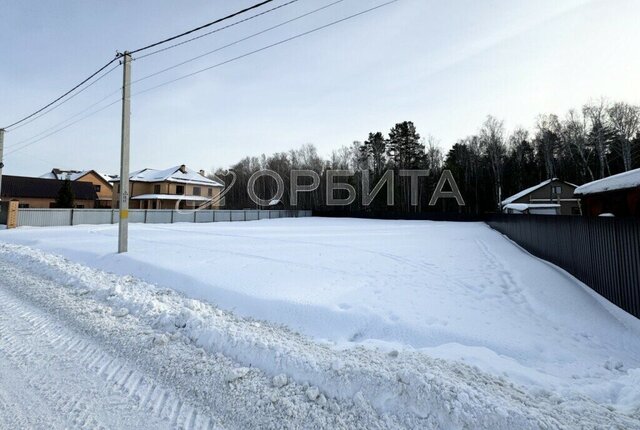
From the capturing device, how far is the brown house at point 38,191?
35.5m

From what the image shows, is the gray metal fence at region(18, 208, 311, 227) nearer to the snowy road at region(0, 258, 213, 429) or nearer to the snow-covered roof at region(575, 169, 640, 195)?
the snowy road at region(0, 258, 213, 429)

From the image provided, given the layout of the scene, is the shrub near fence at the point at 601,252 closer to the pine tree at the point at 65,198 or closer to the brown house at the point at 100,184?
the pine tree at the point at 65,198

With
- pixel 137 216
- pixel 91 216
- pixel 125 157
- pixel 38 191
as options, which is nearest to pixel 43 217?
pixel 91 216

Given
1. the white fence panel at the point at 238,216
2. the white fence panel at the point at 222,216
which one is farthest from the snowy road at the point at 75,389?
the white fence panel at the point at 238,216

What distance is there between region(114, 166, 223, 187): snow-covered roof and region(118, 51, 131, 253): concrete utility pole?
34.6m

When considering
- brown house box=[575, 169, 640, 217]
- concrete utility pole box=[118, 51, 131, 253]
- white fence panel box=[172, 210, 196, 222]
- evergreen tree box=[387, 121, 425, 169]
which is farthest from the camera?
evergreen tree box=[387, 121, 425, 169]

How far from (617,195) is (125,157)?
58.1ft

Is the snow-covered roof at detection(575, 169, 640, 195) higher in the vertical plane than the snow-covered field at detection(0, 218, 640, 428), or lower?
higher

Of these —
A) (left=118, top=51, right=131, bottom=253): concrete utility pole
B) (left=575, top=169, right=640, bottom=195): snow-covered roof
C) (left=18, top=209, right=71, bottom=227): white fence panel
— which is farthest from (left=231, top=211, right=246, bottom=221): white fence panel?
(left=575, top=169, right=640, bottom=195): snow-covered roof

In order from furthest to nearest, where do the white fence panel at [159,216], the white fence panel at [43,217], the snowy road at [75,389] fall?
the white fence panel at [159,216] → the white fence panel at [43,217] → the snowy road at [75,389]

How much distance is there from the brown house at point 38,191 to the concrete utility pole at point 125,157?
121ft

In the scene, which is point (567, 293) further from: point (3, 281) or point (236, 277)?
point (3, 281)

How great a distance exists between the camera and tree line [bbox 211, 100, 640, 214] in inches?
1398

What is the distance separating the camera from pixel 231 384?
9.34ft
